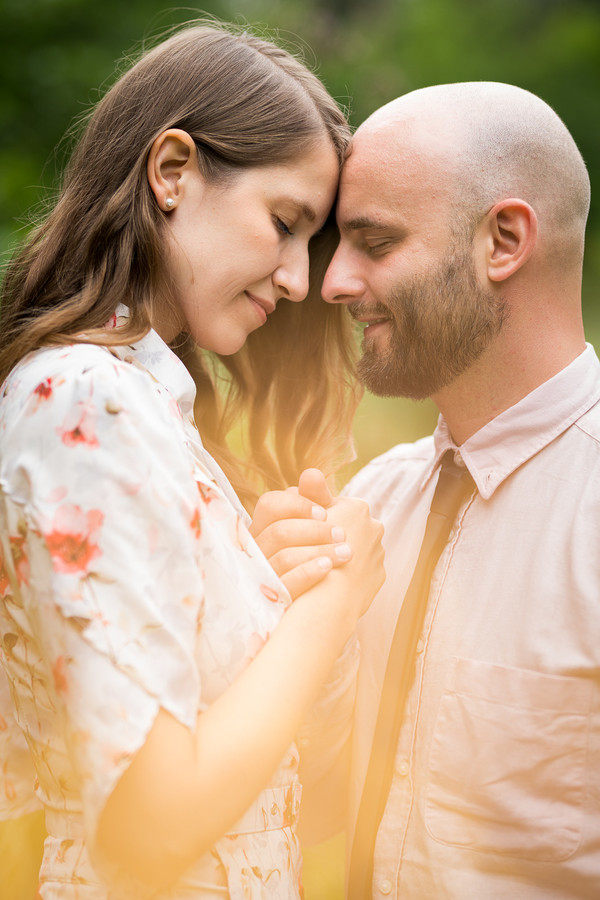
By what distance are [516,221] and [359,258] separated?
1.37ft

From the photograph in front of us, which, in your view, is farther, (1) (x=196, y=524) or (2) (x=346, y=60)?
(2) (x=346, y=60)

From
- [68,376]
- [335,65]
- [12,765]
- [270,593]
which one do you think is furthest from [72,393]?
[335,65]

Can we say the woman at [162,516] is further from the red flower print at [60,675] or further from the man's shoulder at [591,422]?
the man's shoulder at [591,422]

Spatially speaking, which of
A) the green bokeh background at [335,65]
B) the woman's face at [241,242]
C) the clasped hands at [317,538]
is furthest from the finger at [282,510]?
the green bokeh background at [335,65]

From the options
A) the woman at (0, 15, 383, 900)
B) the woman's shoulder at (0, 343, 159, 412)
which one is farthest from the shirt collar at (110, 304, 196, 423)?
the woman's shoulder at (0, 343, 159, 412)

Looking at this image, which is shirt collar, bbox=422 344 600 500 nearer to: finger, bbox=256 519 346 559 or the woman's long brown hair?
finger, bbox=256 519 346 559

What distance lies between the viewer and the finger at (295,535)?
1.88 m

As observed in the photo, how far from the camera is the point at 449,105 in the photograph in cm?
238

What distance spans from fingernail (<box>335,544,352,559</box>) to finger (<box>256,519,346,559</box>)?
0.03m

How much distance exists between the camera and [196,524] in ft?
4.99

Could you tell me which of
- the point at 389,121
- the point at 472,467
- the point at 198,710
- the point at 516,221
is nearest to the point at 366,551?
the point at 472,467

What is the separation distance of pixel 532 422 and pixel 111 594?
1238 mm

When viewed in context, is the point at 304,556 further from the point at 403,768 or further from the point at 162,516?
the point at 403,768

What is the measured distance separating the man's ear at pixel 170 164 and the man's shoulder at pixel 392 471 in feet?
3.69
